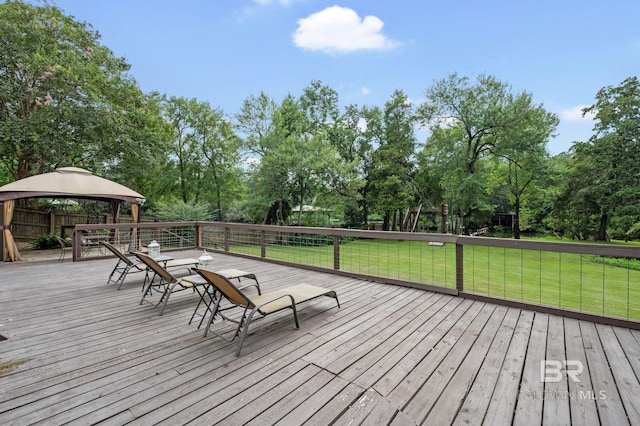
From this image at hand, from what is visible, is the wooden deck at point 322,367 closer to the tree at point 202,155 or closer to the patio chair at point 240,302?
the patio chair at point 240,302

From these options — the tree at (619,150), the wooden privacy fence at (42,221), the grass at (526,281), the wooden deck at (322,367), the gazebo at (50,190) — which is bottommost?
the grass at (526,281)

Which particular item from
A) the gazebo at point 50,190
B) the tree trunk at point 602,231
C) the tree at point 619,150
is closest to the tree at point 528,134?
the tree at point 619,150

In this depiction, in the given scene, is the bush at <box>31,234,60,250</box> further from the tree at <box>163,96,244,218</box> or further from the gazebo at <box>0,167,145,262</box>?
the tree at <box>163,96,244,218</box>

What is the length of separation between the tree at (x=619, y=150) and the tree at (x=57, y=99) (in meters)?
22.5

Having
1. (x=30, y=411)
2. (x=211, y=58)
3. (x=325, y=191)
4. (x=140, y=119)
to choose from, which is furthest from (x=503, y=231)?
(x=30, y=411)

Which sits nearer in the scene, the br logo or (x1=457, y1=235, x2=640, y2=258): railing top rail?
the br logo

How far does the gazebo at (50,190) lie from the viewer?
7.04m

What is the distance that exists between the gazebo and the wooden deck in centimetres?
471

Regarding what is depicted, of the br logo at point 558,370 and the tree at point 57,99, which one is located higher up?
the tree at point 57,99

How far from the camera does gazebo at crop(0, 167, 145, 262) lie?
23.1ft

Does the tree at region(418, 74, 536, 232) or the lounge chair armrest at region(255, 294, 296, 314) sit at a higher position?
the tree at region(418, 74, 536, 232)

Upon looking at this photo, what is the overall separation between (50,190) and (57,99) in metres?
4.55

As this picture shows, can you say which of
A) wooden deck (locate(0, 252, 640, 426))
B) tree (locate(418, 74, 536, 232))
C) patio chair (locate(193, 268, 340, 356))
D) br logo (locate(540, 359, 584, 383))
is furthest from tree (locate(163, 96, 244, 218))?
br logo (locate(540, 359, 584, 383))

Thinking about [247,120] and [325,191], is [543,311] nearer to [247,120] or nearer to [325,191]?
[325,191]
